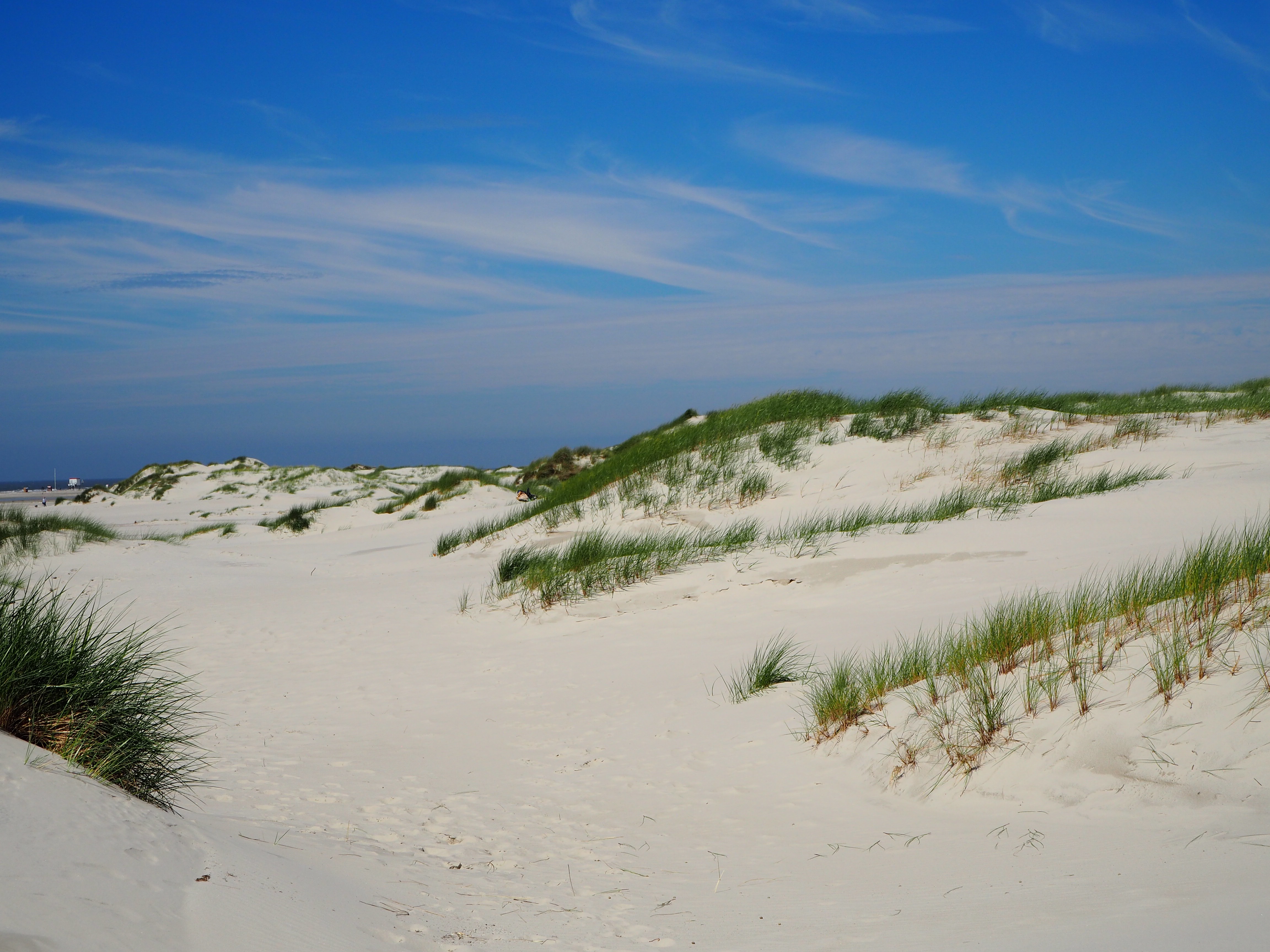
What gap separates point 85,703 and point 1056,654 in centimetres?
424

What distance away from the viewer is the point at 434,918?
2.60 metres

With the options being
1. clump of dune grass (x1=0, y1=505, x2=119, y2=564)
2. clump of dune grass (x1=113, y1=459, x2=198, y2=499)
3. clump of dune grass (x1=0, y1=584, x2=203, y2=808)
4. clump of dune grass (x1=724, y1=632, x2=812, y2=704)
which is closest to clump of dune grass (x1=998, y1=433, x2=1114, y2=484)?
clump of dune grass (x1=724, y1=632, x2=812, y2=704)

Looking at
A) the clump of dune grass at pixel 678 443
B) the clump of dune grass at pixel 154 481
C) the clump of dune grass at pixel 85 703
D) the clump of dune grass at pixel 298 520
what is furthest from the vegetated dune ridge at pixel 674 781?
the clump of dune grass at pixel 154 481

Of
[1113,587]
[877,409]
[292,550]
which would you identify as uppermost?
[877,409]

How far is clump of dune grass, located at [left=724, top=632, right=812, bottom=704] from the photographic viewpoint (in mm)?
5566

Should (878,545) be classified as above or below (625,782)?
above

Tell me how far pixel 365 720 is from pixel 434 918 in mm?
3438

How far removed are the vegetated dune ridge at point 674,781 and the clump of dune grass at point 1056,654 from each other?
8cm

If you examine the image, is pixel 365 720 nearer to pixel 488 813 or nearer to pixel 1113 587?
pixel 488 813

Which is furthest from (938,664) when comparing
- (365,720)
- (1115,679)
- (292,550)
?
(292,550)

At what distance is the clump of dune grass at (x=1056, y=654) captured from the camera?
366 centimetres

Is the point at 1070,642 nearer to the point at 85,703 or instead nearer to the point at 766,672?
the point at 766,672

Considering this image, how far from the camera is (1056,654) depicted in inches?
163

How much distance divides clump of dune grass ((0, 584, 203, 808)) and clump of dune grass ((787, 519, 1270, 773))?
10.3 ft
